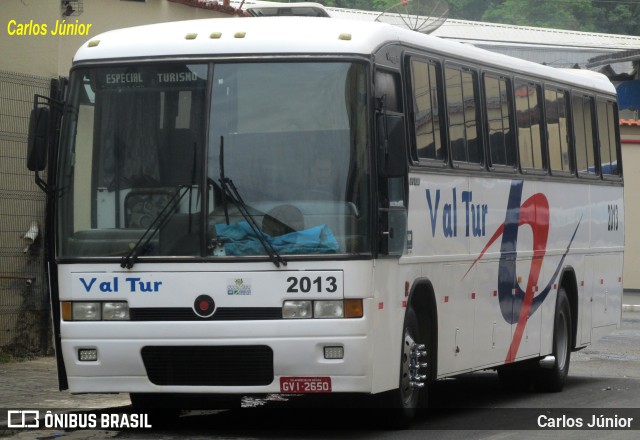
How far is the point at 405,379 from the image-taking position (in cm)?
1166

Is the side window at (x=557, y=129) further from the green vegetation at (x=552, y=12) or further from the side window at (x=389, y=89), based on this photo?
the green vegetation at (x=552, y=12)

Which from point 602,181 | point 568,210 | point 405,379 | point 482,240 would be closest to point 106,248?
point 405,379

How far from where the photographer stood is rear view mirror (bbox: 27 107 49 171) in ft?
35.6

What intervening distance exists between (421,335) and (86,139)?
10.5 ft

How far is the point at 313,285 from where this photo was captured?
1048 centimetres

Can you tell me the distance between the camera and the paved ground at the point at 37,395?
40.9 ft

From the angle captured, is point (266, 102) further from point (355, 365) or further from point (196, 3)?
point (196, 3)

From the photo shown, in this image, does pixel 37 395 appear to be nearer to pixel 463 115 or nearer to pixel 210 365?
pixel 210 365

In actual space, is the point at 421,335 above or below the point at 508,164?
below

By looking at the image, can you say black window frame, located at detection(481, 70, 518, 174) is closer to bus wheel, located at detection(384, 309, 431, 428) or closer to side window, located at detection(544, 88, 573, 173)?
side window, located at detection(544, 88, 573, 173)

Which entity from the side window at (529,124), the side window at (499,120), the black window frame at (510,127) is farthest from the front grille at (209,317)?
the side window at (529,124)

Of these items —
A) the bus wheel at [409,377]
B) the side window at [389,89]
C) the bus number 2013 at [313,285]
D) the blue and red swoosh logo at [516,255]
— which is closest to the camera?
the bus number 2013 at [313,285]

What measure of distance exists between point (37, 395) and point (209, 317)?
3222mm

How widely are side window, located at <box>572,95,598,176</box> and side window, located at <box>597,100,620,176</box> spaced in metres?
0.41
